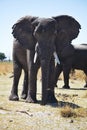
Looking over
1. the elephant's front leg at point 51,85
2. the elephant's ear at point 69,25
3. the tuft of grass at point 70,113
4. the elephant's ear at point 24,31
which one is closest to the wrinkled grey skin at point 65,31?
the elephant's ear at point 69,25

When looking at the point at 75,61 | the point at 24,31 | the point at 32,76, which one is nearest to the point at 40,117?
the point at 32,76

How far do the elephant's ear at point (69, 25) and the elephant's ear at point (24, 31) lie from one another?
0.76 metres

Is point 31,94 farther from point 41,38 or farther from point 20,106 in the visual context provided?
point 41,38

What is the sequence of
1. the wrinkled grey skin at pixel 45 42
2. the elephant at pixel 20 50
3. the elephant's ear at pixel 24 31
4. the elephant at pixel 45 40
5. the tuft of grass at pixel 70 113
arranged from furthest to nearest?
the elephant at pixel 20 50
the elephant's ear at pixel 24 31
the elephant at pixel 45 40
the wrinkled grey skin at pixel 45 42
the tuft of grass at pixel 70 113

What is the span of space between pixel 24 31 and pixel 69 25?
138 cm

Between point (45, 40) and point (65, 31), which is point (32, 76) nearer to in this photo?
point (45, 40)

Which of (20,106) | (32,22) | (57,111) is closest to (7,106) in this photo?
(20,106)

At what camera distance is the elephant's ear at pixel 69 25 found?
12141mm

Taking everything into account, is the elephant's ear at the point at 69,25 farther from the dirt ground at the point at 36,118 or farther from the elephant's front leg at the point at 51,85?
the dirt ground at the point at 36,118

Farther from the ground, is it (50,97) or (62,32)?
(62,32)

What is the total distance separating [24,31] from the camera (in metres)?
12.3

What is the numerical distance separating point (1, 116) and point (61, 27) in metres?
3.77

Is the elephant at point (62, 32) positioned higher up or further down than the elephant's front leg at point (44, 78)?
higher up

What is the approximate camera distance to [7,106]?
1120 cm
